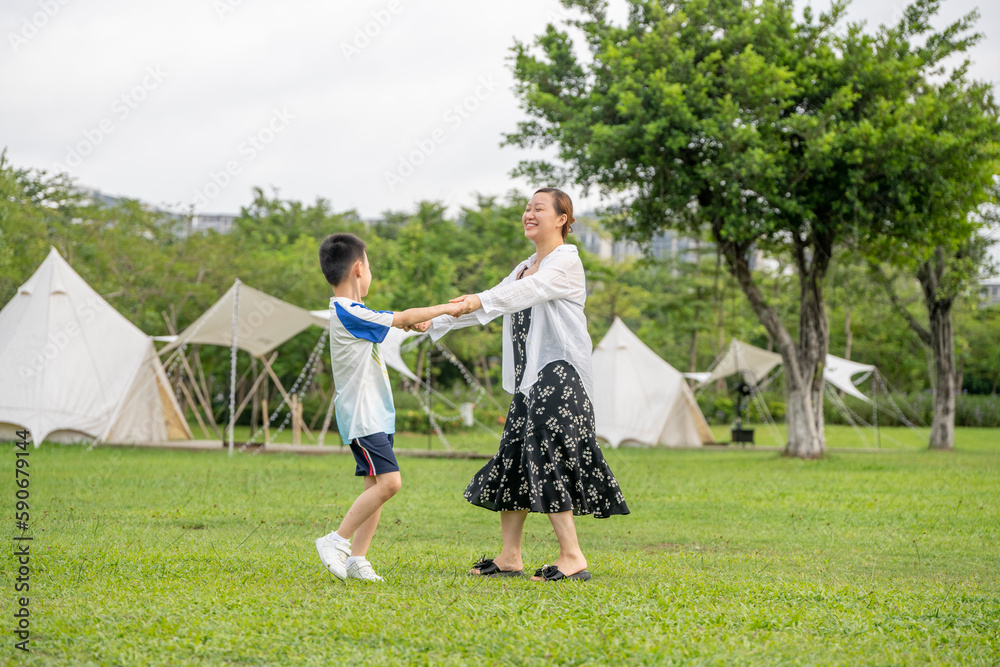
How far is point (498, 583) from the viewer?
3.96 m

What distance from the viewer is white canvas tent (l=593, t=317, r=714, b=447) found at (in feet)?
60.5

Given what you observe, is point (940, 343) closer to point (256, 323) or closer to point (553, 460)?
point (256, 323)

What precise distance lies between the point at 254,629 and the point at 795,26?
43.2 feet

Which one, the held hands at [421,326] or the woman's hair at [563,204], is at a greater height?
the woman's hair at [563,204]

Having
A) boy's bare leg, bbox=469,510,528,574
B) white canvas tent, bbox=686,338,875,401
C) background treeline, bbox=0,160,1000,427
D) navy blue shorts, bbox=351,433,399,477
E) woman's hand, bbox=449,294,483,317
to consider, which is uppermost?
background treeline, bbox=0,160,1000,427

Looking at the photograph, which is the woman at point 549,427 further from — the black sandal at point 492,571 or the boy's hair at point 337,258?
the boy's hair at point 337,258

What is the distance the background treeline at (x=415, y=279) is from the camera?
21.9 meters

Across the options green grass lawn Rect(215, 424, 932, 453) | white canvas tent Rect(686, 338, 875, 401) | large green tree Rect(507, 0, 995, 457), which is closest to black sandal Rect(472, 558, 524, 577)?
large green tree Rect(507, 0, 995, 457)

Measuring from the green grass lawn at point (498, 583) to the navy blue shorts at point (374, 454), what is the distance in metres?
0.49

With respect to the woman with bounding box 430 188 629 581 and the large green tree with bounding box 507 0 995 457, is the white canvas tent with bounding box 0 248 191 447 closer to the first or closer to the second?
the large green tree with bounding box 507 0 995 457

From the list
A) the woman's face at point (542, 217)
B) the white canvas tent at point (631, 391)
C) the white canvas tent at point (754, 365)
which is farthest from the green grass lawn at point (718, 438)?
the woman's face at point (542, 217)

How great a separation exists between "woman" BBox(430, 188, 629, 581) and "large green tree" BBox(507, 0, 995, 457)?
351 inches

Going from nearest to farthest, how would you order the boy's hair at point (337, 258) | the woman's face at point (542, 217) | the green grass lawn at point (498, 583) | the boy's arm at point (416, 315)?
the green grass lawn at point (498, 583) → the boy's arm at point (416, 315) → the boy's hair at point (337, 258) → the woman's face at point (542, 217)

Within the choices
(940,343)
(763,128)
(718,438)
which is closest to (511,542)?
(763,128)
